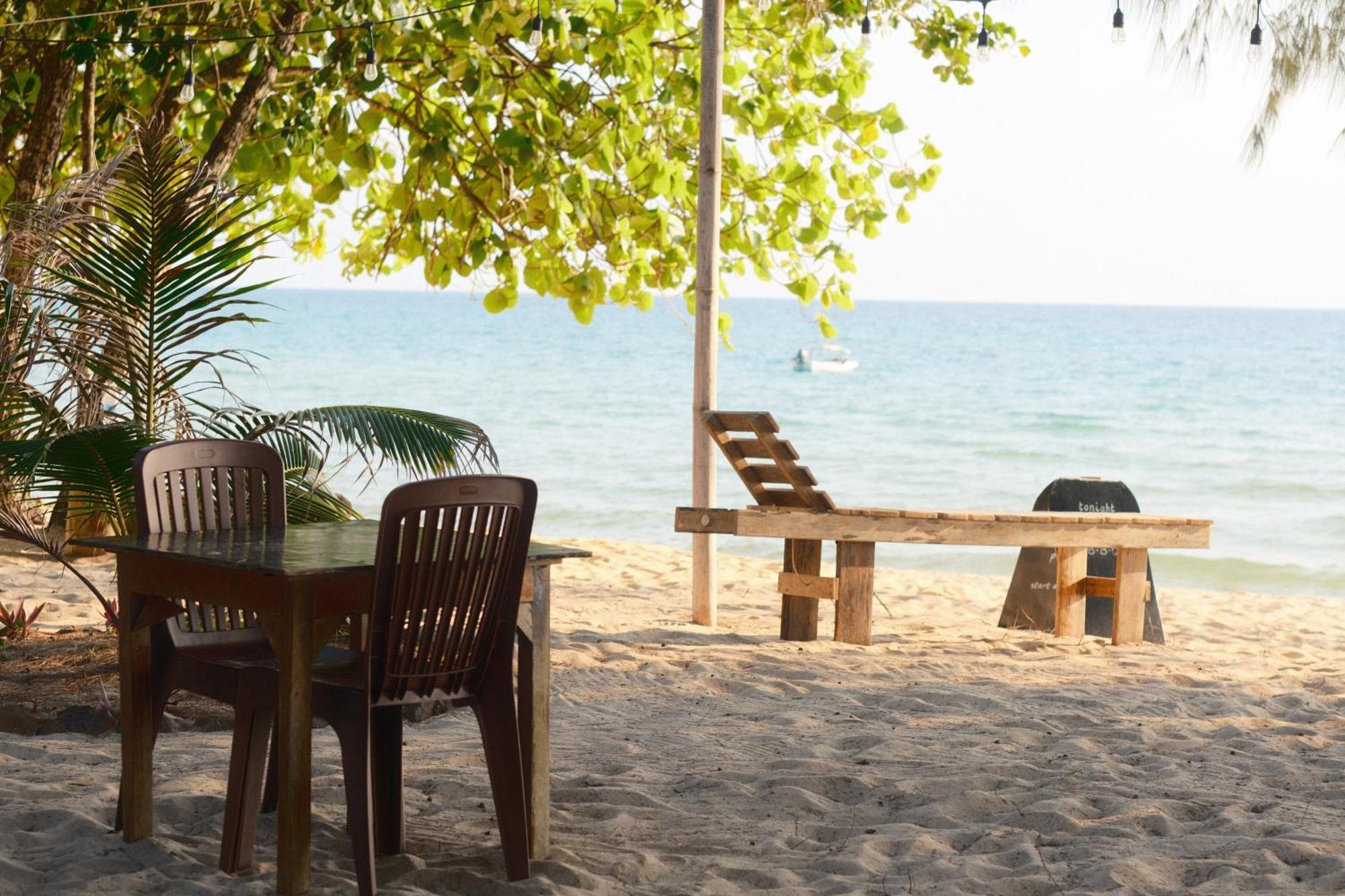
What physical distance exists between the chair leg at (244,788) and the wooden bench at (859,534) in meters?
3.21

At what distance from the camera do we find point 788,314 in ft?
237

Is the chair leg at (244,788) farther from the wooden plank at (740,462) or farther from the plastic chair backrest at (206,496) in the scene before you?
the wooden plank at (740,462)

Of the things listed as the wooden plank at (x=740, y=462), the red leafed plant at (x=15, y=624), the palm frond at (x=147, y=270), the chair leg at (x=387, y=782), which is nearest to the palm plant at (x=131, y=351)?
the palm frond at (x=147, y=270)

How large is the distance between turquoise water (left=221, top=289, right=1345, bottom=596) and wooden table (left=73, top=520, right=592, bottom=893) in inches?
134

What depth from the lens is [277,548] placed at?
3.07 m

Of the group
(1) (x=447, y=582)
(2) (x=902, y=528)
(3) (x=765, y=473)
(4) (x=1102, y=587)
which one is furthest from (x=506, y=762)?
(4) (x=1102, y=587)

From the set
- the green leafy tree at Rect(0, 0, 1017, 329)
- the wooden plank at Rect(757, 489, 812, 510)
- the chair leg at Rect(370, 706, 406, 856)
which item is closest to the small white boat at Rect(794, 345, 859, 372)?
the green leafy tree at Rect(0, 0, 1017, 329)

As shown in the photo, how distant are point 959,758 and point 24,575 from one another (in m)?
5.97

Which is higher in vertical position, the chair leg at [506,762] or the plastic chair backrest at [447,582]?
the plastic chair backrest at [447,582]

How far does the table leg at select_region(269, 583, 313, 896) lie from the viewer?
2.80 meters

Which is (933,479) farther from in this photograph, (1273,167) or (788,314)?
(788,314)

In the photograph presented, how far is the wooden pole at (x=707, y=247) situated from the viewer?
6.57m

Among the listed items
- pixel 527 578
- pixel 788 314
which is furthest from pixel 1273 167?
pixel 788 314

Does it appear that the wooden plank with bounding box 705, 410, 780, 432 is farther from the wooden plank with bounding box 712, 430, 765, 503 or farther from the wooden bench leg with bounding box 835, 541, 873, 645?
the wooden bench leg with bounding box 835, 541, 873, 645
